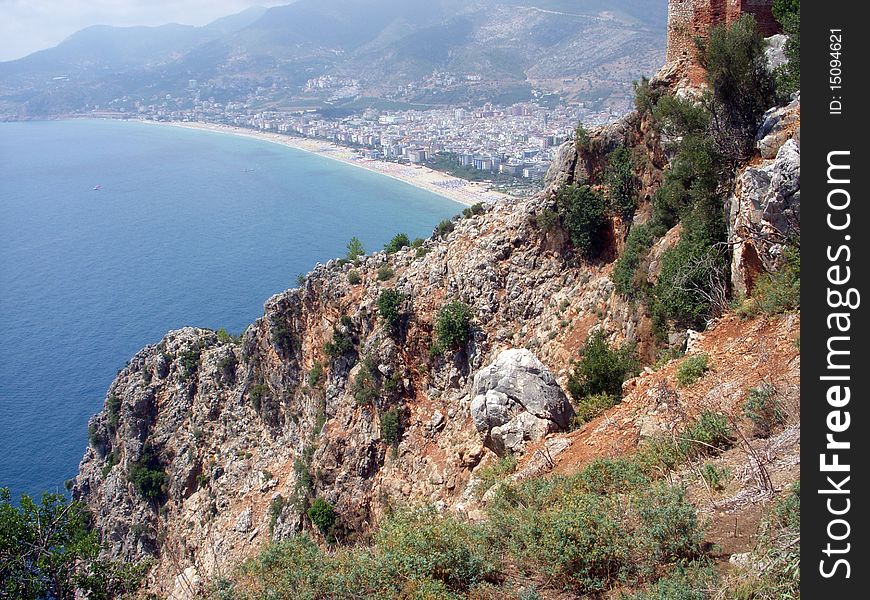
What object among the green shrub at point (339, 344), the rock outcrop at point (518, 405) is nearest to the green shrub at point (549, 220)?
the rock outcrop at point (518, 405)

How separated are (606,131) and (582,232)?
330 centimetres

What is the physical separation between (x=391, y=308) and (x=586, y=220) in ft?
22.4

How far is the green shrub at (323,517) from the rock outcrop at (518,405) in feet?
27.5

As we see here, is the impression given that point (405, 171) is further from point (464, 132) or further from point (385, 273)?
point (385, 273)

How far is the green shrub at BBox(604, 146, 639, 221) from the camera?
1734 centimetres

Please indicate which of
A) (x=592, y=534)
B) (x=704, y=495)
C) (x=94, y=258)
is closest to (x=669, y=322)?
(x=704, y=495)

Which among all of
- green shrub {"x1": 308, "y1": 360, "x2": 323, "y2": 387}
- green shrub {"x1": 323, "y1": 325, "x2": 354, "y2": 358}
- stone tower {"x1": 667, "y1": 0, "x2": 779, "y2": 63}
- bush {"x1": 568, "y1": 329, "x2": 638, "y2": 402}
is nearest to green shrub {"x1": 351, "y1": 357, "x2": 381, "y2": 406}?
green shrub {"x1": 323, "y1": 325, "x2": 354, "y2": 358}

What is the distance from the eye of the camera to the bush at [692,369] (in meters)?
9.43

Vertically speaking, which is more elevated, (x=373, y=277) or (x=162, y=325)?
(x=373, y=277)

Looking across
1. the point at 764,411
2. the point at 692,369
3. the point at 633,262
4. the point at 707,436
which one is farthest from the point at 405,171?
the point at 764,411

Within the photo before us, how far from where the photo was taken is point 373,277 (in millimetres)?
23250

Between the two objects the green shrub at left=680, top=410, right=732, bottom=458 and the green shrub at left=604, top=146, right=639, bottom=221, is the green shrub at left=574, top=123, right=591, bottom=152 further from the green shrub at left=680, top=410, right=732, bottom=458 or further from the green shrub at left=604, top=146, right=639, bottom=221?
the green shrub at left=680, top=410, right=732, bottom=458

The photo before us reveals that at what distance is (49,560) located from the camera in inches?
408

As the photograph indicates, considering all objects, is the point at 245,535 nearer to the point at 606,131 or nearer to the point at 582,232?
the point at 582,232
